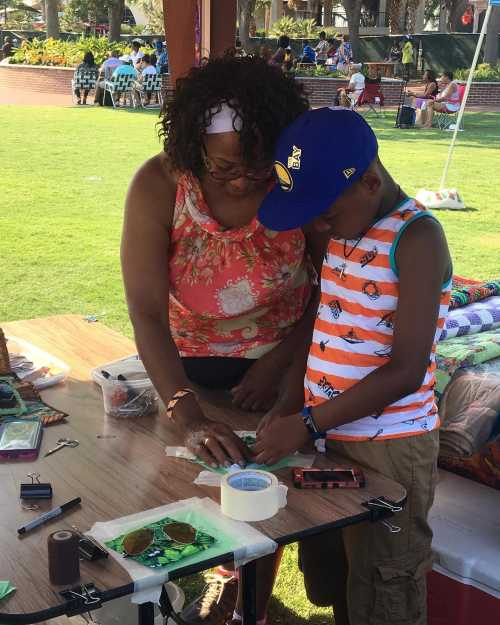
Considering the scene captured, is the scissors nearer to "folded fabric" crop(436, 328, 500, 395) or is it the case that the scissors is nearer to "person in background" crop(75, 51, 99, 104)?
"folded fabric" crop(436, 328, 500, 395)

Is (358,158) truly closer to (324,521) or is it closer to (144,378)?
(324,521)

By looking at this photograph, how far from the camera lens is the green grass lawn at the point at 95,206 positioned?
21.3ft

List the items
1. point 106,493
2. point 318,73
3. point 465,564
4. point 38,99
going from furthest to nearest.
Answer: point 318,73
point 38,99
point 465,564
point 106,493

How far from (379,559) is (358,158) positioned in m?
0.95

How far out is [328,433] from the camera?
214 cm

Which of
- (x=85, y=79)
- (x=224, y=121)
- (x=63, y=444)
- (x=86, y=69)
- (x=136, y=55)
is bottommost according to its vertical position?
(x=85, y=79)

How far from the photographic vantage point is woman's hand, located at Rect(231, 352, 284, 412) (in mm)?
2479

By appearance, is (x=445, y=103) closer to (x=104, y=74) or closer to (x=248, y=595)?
(x=104, y=74)

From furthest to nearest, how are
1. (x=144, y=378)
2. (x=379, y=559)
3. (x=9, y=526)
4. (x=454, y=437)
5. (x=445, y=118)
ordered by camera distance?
1. (x=445, y=118)
2. (x=454, y=437)
3. (x=144, y=378)
4. (x=379, y=559)
5. (x=9, y=526)

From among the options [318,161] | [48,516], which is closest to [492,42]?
[318,161]

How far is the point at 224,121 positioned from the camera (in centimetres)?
210

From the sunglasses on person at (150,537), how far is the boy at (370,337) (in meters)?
0.35

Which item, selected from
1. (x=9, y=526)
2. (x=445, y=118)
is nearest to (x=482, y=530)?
(x=9, y=526)

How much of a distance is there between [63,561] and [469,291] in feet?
8.74
